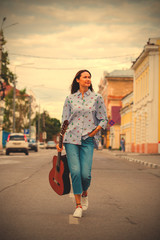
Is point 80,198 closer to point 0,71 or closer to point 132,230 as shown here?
point 132,230

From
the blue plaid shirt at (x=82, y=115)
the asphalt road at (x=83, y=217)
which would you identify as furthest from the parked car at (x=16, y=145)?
the blue plaid shirt at (x=82, y=115)

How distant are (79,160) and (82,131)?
0.39m

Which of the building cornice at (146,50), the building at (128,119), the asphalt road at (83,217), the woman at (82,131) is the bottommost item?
the asphalt road at (83,217)

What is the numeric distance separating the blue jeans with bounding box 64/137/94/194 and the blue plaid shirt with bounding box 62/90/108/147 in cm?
9

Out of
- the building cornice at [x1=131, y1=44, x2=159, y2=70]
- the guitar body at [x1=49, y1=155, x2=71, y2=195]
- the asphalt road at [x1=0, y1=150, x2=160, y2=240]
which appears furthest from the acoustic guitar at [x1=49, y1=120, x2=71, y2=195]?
the building cornice at [x1=131, y1=44, x2=159, y2=70]

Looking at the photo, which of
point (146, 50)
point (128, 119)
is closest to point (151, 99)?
point (146, 50)

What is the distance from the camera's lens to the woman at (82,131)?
6.01m

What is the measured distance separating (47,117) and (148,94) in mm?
105062

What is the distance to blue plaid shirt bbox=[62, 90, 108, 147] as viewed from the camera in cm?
602

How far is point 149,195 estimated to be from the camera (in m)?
8.80

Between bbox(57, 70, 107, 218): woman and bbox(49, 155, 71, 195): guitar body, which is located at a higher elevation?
bbox(57, 70, 107, 218): woman

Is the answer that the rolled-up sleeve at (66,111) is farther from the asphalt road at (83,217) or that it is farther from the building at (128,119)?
the building at (128,119)

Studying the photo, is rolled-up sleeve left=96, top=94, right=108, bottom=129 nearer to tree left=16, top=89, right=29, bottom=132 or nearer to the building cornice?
the building cornice

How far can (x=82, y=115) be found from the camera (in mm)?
6117
